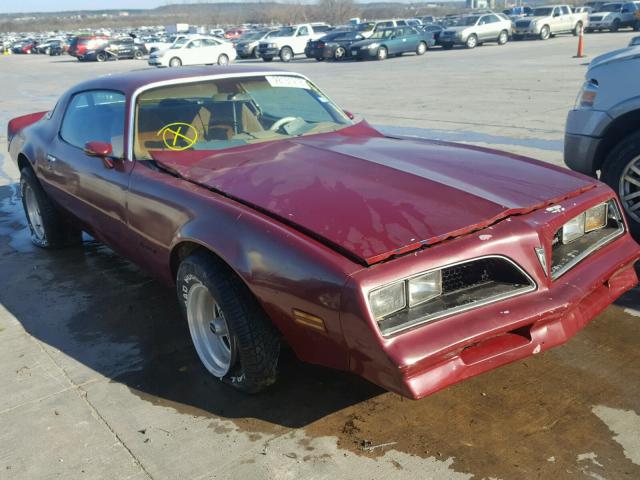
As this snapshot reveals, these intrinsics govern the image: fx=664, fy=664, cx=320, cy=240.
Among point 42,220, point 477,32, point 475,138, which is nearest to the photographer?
point 42,220

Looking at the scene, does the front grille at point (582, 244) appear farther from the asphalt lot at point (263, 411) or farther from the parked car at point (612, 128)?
the parked car at point (612, 128)

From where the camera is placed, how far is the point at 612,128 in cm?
499

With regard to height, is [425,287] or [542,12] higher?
[425,287]

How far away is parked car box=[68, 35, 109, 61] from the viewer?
40.3 metres

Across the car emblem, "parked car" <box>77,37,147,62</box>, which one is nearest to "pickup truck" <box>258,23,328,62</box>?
"parked car" <box>77,37,147,62</box>

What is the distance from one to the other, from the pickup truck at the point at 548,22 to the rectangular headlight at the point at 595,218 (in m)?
33.0

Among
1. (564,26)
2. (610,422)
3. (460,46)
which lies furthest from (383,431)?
(564,26)

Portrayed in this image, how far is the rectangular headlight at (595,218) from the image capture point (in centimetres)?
329

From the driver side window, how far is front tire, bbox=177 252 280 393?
1.17 metres

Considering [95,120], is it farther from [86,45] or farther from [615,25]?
[86,45]

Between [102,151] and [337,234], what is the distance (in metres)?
1.97

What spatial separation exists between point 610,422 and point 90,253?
4313 mm

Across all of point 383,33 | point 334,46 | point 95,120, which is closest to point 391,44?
point 383,33

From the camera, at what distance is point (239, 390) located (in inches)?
128
